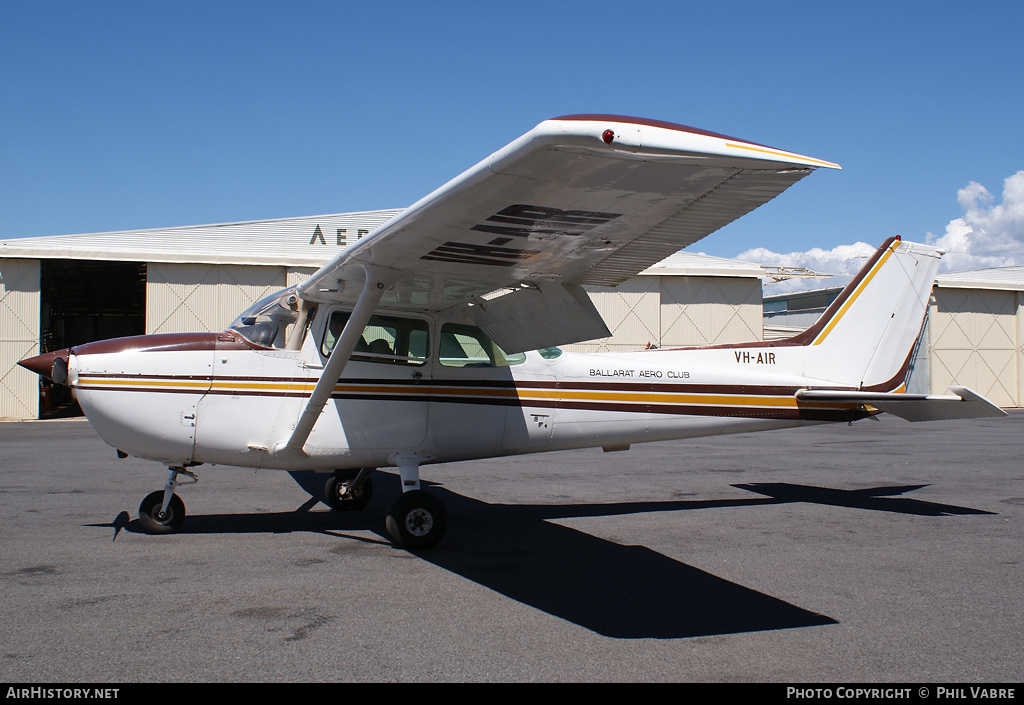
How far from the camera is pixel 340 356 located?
5402mm

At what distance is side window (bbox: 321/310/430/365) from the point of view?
6.14 meters

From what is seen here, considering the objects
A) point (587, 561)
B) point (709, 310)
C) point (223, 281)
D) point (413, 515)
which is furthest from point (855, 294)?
point (223, 281)

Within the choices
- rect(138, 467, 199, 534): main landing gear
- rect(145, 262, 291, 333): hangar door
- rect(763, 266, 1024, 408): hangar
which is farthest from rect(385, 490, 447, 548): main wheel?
rect(763, 266, 1024, 408): hangar

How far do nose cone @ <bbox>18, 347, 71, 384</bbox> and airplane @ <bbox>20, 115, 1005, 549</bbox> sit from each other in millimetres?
17

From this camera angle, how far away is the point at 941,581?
480 cm

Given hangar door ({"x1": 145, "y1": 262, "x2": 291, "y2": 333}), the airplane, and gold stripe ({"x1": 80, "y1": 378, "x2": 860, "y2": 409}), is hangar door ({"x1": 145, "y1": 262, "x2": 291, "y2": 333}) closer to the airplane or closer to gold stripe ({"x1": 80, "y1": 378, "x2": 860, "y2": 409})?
the airplane

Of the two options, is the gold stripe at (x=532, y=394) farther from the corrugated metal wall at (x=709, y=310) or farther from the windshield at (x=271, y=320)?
the corrugated metal wall at (x=709, y=310)

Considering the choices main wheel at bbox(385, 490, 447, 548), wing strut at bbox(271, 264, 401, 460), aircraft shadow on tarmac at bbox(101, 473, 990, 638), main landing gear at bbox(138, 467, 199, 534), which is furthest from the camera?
main landing gear at bbox(138, 467, 199, 534)

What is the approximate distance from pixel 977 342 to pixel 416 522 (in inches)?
1321

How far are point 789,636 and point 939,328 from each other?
31956 millimetres

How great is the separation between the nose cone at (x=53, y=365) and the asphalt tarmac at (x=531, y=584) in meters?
1.36

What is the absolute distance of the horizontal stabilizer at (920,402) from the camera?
633cm

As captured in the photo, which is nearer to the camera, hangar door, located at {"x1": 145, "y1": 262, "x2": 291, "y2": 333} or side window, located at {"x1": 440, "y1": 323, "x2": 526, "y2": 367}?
side window, located at {"x1": 440, "y1": 323, "x2": 526, "y2": 367}
